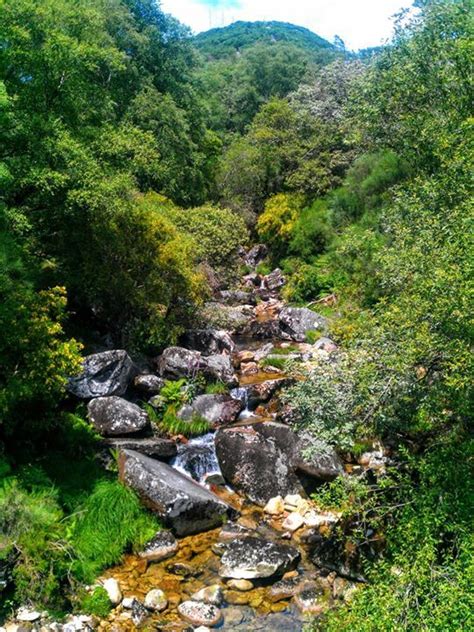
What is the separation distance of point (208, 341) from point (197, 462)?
8371 millimetres

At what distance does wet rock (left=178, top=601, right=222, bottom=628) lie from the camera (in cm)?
942

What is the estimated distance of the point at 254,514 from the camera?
13.1m

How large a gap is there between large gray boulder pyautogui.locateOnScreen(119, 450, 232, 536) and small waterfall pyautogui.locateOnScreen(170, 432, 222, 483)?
156 centimetres

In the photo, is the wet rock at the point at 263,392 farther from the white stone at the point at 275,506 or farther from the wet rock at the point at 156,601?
the wet rock at the point at 156,601

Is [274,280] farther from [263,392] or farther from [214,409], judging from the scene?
[214,409]

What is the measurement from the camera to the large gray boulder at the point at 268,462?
1370cm

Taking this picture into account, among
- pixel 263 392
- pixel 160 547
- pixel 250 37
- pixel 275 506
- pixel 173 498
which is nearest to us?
pixel 160 547

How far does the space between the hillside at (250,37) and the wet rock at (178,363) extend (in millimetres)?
111203

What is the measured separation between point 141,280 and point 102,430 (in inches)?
254

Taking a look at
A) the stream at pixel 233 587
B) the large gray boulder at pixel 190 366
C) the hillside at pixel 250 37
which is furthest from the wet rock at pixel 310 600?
the hillside at pixel 250 37

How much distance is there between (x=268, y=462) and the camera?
1404 cm

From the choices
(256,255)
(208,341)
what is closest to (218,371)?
(208,341)

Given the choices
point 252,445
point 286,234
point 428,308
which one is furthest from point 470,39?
point 286,234

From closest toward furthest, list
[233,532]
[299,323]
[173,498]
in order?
1. [173,498]
2. [233,532]
3. [299,323]
